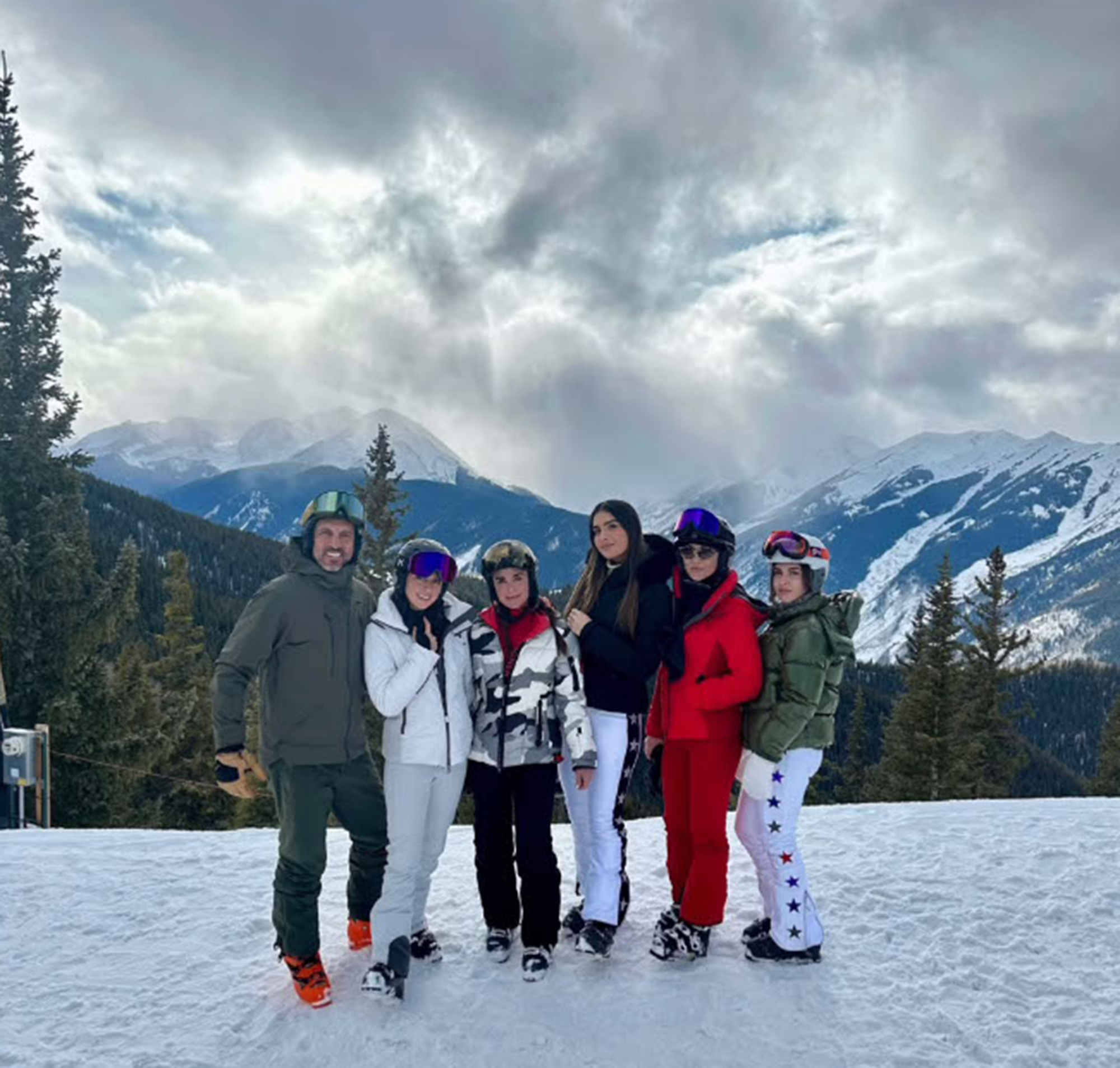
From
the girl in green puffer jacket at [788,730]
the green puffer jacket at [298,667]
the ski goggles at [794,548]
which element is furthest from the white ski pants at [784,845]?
the green puffer jacket at [298,667]

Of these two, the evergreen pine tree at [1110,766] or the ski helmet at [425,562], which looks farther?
the evergreen pine tree at [1110,766]

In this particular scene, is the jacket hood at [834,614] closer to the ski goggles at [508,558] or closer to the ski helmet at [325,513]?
the ski goggles at [508,558]

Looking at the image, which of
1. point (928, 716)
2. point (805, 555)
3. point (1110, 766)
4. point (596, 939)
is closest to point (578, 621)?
point (805, 555)

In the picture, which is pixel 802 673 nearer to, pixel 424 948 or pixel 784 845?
pixel 784 845

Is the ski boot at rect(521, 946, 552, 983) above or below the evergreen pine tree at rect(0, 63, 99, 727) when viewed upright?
below

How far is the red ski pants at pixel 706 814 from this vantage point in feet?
15.0

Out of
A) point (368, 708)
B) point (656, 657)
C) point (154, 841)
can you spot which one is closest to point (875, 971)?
point (656, 657)

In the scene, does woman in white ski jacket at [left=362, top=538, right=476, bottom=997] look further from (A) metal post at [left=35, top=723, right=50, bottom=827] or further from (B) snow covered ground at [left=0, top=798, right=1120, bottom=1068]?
(A) metal post at [left=35, top=723, right=50, bottom=827]

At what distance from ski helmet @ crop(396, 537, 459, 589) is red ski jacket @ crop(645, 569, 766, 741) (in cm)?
150

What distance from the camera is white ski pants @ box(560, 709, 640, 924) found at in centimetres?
468

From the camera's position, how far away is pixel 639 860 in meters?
6.68

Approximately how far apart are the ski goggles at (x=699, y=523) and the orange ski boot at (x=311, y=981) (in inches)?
131

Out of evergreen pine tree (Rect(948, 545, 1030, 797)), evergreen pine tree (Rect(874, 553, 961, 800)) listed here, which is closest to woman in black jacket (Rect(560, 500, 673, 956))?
evergreen pine tree (Rect(874, 553, 961, 800))

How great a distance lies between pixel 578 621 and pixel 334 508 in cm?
164
